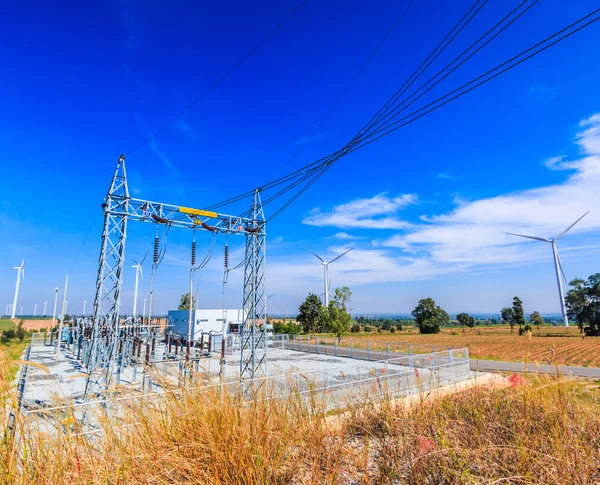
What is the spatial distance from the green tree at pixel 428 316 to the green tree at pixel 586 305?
26351 millimetres

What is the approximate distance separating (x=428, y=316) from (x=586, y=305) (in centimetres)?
3095

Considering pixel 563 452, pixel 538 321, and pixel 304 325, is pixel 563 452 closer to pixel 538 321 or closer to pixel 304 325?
pixel 304 325

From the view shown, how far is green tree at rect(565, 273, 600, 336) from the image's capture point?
61422mm

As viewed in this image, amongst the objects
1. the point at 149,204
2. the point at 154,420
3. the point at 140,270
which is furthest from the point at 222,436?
the point at 140,270

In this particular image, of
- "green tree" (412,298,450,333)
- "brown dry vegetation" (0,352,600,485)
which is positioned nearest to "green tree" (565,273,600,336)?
"green tree" (412,298,450,333)

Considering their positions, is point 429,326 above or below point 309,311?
below

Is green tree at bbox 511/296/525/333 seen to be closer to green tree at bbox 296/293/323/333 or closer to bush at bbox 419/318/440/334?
bush at bbox 419/318/440/334

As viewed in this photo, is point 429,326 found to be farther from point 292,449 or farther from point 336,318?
point 292,449

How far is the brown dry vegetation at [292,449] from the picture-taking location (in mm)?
2541

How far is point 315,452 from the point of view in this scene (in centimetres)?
307

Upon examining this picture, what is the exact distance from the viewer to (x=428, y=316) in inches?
3147

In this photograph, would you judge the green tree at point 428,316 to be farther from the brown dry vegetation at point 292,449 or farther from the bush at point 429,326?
the brown dry vegetation at point 292,449

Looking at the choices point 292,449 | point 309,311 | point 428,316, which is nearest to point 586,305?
point 428,316

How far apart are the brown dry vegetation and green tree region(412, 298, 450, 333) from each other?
78.6 meters
